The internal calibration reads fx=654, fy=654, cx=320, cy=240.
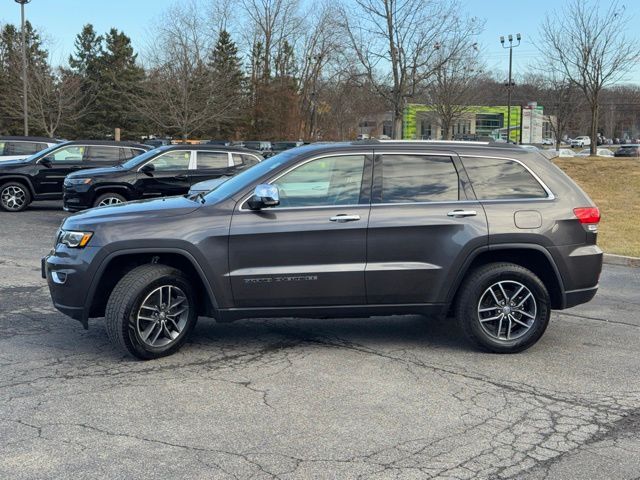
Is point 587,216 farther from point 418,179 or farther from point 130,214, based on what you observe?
point 130,214

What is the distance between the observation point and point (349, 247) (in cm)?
526

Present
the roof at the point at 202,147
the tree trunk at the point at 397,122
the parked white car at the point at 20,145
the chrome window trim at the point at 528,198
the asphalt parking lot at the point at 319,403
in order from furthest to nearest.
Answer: the tree trunk at the point at 397,122
the parked white car at the point at 20,145
the roof at the point at 202,147
the chrome window trim at the point at 528,198
the asphalt parking lot at the point at 319,403

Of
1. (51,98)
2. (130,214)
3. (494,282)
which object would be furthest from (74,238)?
(51,98)

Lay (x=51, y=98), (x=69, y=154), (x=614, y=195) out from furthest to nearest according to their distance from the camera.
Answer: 1. (x=51, y=98)
2. (x=614, y=195)
3. (x=69, y=154)

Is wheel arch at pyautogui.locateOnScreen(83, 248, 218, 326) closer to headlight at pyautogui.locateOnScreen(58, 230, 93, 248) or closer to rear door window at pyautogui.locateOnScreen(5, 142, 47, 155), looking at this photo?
headlight at pyautogui.locateOnScreen(58, 230, 93, 248)

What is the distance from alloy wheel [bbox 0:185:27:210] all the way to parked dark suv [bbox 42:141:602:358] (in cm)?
1132

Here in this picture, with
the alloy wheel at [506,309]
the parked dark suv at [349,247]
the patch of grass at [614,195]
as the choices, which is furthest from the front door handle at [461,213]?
the patch of grass at [614,195]

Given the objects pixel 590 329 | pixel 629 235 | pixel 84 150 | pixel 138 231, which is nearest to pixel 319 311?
pixel 138 231

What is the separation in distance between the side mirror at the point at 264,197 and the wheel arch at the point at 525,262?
1.63m

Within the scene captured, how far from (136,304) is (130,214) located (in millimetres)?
721

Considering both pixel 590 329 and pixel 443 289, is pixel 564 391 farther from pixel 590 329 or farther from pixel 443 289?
pixel 590 329

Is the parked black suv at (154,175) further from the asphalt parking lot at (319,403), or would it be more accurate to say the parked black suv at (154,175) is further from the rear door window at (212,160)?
the asphalt parking lot at (319,403)

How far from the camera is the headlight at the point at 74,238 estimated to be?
5.11m

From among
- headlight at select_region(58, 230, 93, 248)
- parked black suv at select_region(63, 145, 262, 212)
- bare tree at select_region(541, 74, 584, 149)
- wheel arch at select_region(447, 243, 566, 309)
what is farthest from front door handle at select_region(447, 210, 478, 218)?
bare tree at select_region(541, 74, 584, 149)
